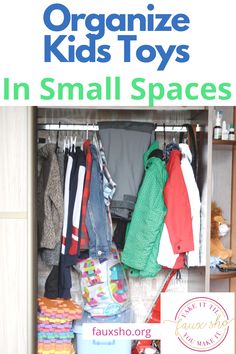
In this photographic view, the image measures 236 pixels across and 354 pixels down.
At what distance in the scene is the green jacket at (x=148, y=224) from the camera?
2.20 m

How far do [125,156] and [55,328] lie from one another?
46.0 inches

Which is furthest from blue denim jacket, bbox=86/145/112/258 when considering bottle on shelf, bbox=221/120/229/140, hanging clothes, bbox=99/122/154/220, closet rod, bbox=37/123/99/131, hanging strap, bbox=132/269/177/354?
bottle on shelf, bbox=221/120/229/140

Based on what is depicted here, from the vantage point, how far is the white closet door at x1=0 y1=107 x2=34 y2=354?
2.07 meters

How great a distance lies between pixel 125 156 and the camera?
7.56 ft

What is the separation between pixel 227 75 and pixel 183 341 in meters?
1.34

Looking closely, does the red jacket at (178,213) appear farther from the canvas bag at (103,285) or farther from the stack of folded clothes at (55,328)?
the stack of folded clothes at (55,328)

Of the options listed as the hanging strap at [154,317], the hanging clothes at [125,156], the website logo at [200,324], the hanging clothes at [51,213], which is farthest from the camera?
the hanging strap at [154,317]

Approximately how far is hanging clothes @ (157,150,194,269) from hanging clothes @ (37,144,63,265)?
0.64 metres

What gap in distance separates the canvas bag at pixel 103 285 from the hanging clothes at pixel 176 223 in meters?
0.36

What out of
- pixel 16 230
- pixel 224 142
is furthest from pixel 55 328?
pixel 224 142

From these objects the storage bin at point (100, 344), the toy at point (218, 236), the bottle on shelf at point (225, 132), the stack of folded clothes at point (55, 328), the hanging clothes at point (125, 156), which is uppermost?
the bottle on shelf at point (225, 132)

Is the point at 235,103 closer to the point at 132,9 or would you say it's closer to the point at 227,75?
the point at 227,75

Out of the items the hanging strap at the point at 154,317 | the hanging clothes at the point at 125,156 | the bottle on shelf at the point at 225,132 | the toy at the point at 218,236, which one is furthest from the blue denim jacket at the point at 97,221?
the bottle on shelf at the point at 225,132

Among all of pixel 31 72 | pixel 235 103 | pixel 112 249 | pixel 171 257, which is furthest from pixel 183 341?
pixel 31 72
